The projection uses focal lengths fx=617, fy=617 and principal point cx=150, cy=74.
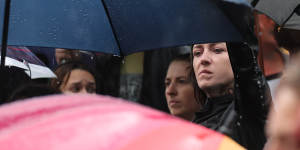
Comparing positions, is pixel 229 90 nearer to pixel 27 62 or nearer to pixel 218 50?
pixel 218 50

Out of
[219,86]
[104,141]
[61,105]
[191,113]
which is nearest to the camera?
[104,141]

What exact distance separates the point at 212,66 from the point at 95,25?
796 mm

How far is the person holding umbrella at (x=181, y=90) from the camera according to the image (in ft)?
15.5

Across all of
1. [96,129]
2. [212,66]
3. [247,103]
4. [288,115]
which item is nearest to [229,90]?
[212,66]

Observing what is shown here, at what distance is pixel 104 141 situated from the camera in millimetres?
1514

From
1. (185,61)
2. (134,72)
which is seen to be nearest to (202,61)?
(185,61)

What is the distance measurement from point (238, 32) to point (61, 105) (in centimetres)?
181

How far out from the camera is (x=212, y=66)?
3873mm

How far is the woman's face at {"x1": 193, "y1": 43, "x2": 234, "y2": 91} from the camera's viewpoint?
3.81 metres

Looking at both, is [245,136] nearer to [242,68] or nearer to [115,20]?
[242,68]

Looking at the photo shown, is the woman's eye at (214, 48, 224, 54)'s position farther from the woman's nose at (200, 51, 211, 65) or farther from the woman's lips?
the woman's lips

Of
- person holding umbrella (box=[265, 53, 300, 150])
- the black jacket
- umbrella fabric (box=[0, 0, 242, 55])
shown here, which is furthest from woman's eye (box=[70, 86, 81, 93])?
person holding umbrella (box=[265, 53, 300, 150])

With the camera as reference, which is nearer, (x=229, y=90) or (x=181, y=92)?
(x=229, y=90)

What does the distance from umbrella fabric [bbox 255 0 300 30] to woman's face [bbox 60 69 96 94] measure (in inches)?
82.9
